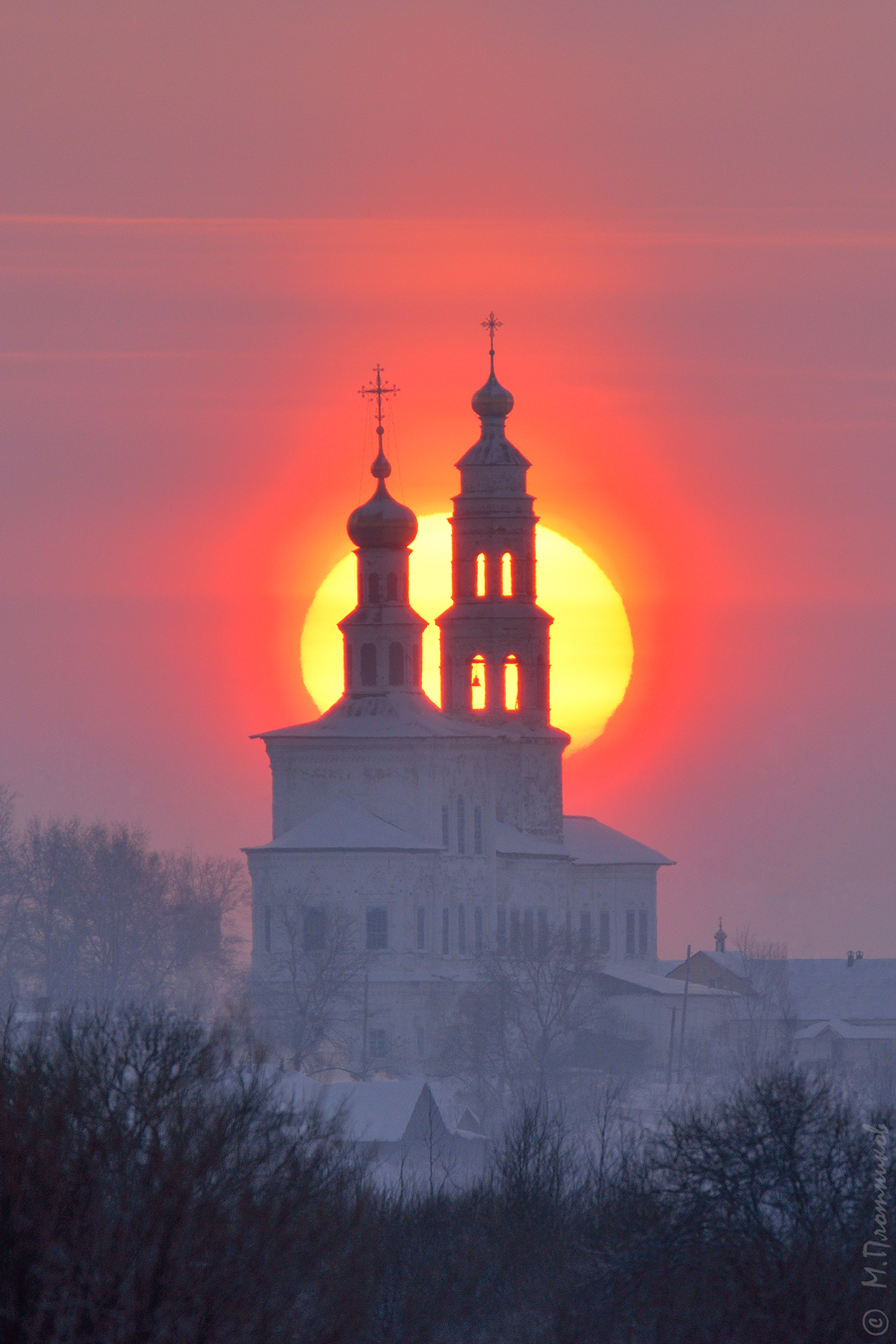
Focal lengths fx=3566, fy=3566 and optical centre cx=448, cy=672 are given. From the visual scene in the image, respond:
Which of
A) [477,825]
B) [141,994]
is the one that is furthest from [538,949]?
[141,994]

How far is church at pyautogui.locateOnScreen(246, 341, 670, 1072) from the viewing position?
92312mm

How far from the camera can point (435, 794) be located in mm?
95125

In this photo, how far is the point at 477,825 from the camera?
97812mm

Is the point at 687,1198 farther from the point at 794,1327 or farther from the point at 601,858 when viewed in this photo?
the point at 601,858

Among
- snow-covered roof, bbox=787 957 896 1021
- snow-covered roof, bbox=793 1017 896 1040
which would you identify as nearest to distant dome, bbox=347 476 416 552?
snow-covered roof, bbox=793 1017 896 1040

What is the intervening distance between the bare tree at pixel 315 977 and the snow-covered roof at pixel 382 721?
16.4 feet

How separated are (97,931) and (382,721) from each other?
34.3ft

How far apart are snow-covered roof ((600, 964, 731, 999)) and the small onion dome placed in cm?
1757

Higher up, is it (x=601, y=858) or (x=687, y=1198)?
(x=601, y=858)

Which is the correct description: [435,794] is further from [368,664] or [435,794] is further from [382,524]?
[382,524]

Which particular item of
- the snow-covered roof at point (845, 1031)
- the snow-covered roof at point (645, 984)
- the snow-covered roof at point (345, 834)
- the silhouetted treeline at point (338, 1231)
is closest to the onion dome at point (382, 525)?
the snow-covered roof at point (345, 834)

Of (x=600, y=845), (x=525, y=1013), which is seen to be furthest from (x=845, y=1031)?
(x=525, y=1013)

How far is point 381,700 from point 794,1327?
56782 millimetres

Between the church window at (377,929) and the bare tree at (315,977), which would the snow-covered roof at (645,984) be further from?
the bare tree at (315,977)
